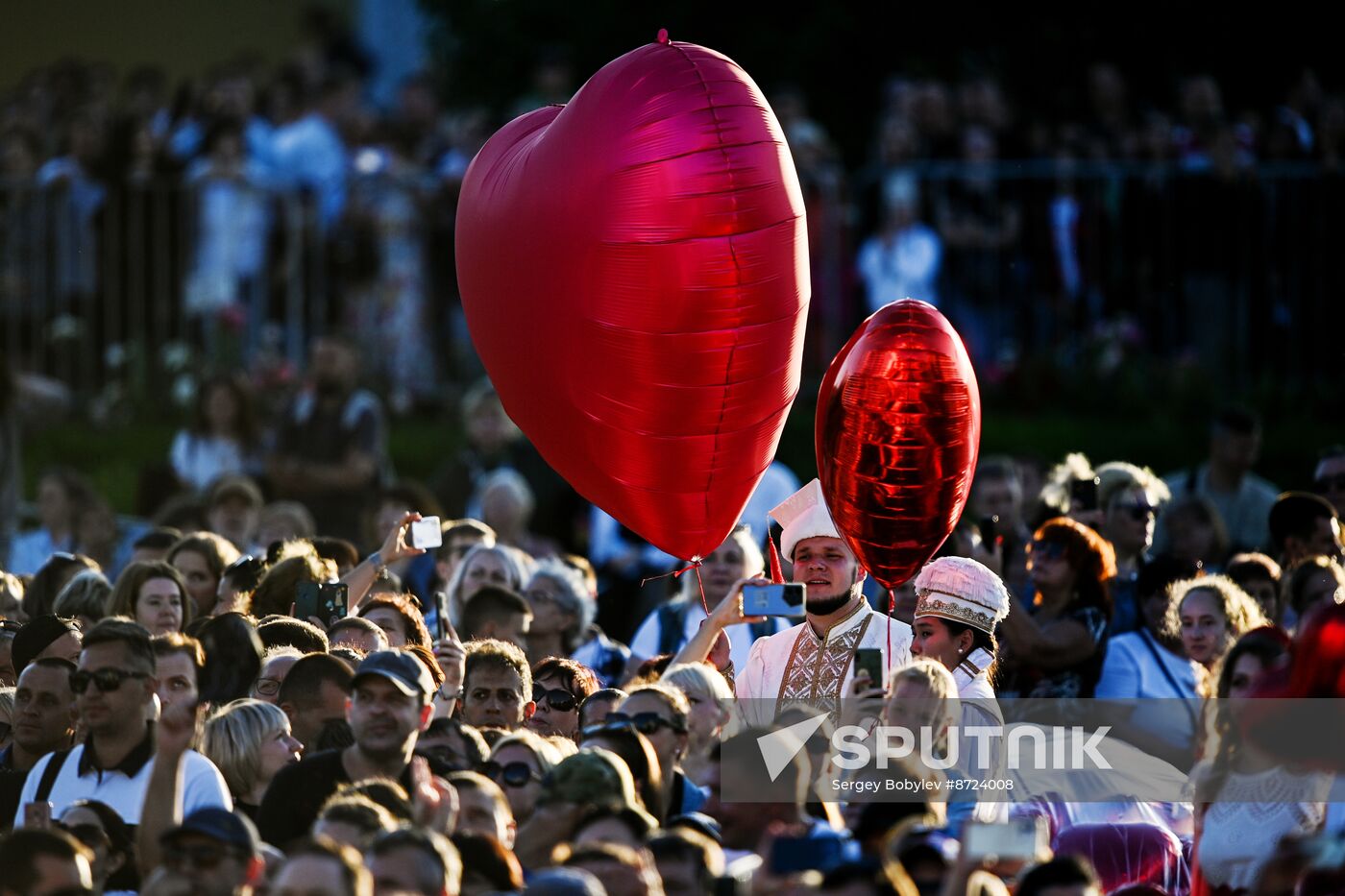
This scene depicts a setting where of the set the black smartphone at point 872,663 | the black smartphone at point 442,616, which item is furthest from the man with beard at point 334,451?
the black smartphone at point 872,663

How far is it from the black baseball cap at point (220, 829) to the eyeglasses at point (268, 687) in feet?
5.39

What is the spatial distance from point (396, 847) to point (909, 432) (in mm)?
2345

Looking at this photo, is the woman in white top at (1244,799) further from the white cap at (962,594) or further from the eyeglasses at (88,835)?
the eyeglasses at (88,835)

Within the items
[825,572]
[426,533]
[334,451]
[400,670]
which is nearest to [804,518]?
[825,572]

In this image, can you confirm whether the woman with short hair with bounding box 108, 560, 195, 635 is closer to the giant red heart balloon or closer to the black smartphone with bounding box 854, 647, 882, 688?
the giant red heart balloon

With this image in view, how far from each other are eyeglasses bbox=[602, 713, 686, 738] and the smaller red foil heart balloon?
948 millimetres

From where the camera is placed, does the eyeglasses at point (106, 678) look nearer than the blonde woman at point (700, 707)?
Yes

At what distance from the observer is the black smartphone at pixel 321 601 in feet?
26.1

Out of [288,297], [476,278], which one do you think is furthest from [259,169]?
[476,278]

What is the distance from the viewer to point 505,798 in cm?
626

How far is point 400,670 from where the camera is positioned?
6.37 meters

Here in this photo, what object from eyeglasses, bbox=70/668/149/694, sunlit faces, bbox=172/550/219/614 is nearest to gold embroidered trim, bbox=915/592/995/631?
eyeglasses, bbox=70/668/149/694

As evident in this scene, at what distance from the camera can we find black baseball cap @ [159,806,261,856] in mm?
5477

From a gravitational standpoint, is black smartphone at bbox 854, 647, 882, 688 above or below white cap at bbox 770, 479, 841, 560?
below
